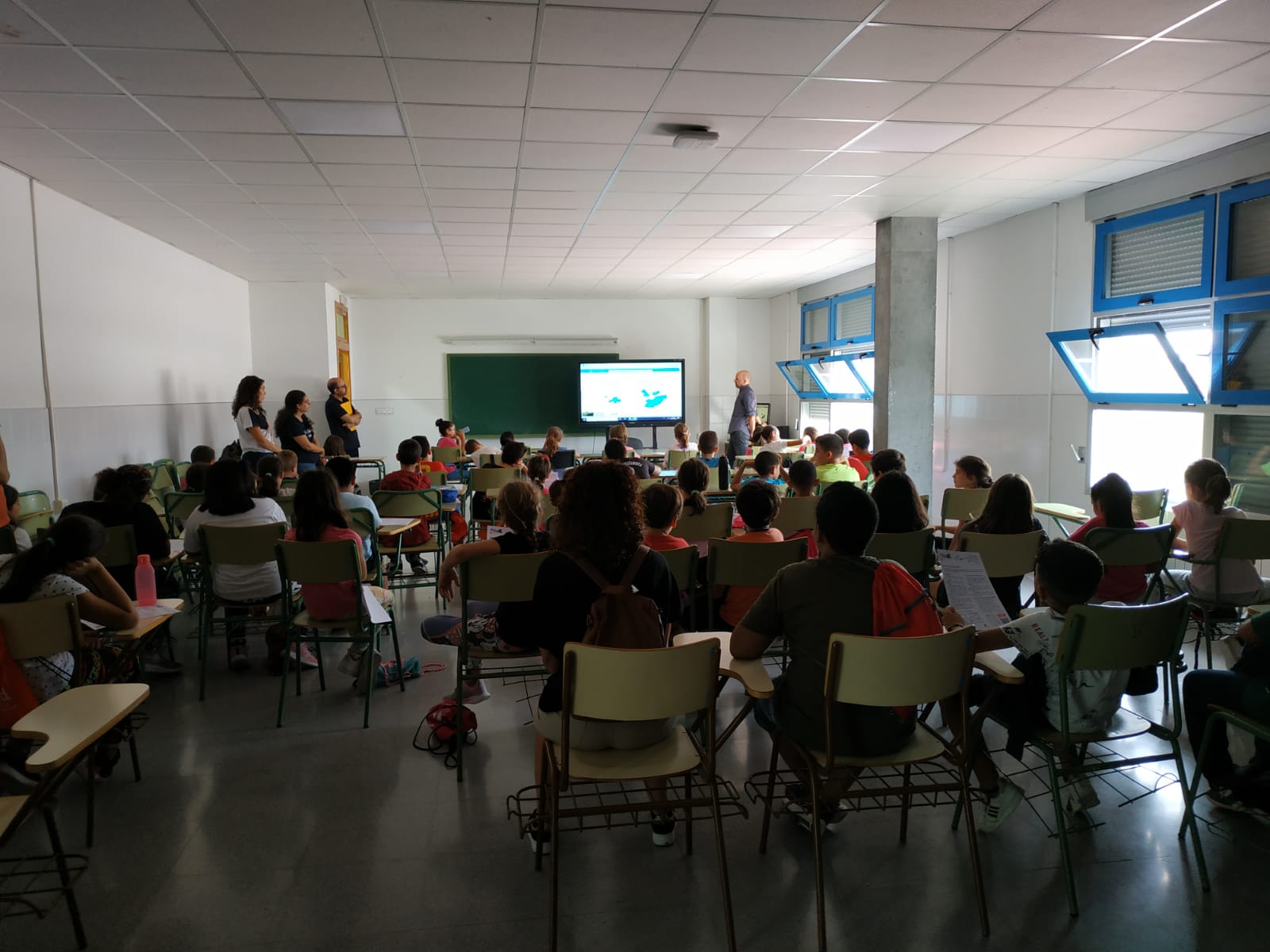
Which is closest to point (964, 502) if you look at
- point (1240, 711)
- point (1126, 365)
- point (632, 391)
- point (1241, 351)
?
point (1241, 351)

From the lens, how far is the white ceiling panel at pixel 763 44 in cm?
319

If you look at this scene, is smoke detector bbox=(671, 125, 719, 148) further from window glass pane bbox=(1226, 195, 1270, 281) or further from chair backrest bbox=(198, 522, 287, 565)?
window glass pane bbox=(1226, 195, 1270, 281)

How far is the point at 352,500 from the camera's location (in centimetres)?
435

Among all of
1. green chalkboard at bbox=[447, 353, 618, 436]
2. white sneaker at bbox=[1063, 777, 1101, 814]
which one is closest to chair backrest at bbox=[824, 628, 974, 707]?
white sneaker at bbox=[1063, 777, 1101, 814]

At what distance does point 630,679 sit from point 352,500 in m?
2.86

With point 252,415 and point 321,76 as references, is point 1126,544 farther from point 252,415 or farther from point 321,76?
point 252,415

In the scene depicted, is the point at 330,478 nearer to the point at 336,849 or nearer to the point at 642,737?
the point at 336,849

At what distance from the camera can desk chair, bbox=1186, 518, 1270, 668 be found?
12.0ft

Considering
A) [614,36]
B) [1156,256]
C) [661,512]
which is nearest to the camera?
[614,36]

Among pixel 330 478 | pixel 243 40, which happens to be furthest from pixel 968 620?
pixel 243 40

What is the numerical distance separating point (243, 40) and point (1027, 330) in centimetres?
613

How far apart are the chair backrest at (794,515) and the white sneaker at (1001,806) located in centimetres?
212

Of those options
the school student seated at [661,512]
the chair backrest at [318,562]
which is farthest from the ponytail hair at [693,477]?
the chair backrest at [318,562]

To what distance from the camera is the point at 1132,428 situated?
6.15 m
